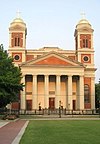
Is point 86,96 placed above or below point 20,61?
below

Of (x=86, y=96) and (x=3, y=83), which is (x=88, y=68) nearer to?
(x=86, y=96)

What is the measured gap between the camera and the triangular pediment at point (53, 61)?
91.8 meters

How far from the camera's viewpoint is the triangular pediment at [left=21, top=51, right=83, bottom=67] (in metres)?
91.8

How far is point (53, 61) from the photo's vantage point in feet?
304

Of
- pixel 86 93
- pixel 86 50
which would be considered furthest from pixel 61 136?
pixel 86 50

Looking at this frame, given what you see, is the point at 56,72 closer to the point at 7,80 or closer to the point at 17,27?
the point at 17,27

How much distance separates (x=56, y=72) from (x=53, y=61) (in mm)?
3034

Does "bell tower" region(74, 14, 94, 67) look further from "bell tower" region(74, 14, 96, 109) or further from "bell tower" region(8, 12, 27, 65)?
"bell tower" region(8, 12, 27, 65)

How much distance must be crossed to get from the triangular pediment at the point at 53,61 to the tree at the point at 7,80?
34434mm

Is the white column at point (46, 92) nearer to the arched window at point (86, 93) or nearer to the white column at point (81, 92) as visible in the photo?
the white column at point (81, 92)

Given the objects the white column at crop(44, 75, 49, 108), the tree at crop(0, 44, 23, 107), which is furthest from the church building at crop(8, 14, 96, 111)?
the tree at crop(0, 44, 23, 107)

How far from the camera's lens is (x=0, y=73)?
52.4 m

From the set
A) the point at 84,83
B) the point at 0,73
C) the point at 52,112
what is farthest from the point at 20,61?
the point at 0,73

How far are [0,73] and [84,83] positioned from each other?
154 ft
